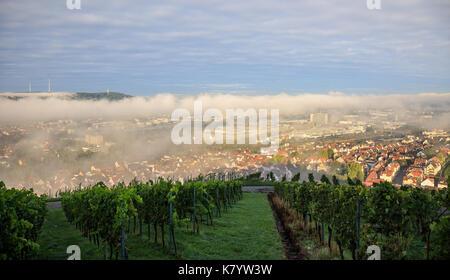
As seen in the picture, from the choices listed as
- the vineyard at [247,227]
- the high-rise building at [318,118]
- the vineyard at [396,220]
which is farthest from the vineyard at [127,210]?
the high-rise building at [318,118]

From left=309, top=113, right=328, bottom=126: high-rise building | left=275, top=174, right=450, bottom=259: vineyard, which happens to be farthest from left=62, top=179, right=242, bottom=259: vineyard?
left=309, top=113, right=328, bottom=126: high-rise building

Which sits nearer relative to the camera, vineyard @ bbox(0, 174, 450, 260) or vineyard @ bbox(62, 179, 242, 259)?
vineyard @ bbox(0, 174, 450, 260)

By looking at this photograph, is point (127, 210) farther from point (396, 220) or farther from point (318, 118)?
point (318, 118)

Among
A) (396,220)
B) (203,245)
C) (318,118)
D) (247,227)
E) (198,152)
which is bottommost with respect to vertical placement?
(198,152)

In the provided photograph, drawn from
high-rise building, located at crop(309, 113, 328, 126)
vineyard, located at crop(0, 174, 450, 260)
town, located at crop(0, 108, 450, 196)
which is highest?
high-rise building, located at crop(309, 113, 328, 126)

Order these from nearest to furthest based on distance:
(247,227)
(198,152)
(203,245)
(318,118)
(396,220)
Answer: (396,220) → (203,245) → (247,227) → (198,152) → (318,118)

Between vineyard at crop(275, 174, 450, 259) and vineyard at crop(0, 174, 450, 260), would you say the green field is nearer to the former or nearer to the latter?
vineyard at crop(0, 174, 450, 260)

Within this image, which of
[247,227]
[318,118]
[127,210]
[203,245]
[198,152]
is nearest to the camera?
[127,210]

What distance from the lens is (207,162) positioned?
154 metres

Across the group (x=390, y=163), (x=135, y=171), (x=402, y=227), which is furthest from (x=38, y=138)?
(x=402, y=227)

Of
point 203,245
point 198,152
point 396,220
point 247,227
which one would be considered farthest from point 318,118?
point 396,220

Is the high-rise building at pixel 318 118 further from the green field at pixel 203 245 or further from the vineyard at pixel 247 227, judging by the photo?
the green field at pixel 203 245

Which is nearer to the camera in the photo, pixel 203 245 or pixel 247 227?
pixel 203 245
